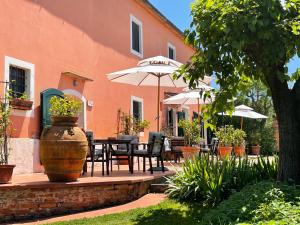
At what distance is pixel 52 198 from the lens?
617 centimetres

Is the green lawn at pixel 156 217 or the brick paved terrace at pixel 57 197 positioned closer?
the green lawn at pixel 156 217

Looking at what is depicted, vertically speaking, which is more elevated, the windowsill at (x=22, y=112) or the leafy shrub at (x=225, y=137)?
the windowsill at (x=22, y=112)

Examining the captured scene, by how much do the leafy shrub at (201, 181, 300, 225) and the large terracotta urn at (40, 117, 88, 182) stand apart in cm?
278

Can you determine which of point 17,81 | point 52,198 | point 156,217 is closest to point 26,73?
point 17,81

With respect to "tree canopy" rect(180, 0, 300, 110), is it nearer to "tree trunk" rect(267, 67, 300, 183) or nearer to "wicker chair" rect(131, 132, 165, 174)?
"tree trunk" rect(267, 67, 300, 183)

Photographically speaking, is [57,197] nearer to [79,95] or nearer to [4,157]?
[4,157]

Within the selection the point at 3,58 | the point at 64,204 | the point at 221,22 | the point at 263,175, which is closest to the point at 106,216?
the point at 64,204

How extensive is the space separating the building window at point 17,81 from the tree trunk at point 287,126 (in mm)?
5659

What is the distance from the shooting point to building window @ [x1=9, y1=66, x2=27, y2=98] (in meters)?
8.93

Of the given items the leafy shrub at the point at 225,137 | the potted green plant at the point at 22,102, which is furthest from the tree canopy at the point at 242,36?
the leafy shrub at the point at 225,137

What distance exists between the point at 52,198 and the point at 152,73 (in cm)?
489

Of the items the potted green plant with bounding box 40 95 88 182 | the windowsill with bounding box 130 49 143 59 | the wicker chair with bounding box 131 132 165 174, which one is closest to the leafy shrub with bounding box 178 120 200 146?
the wicker chair with bounding box 131 132 165 174

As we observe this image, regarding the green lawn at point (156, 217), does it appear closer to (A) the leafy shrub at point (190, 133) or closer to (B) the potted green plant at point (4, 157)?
(B) the potted green plant at point (4, 157)

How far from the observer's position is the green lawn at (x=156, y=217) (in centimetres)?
539
